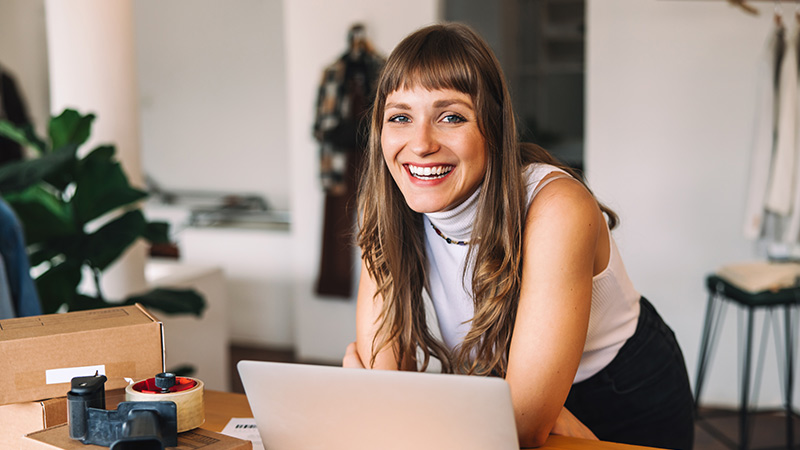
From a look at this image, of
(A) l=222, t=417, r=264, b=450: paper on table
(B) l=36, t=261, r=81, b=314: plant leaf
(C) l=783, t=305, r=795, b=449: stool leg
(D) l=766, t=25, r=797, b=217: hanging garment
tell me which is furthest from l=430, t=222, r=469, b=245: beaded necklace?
(D) l=766, t=25, r=797, b=217: hanging garment

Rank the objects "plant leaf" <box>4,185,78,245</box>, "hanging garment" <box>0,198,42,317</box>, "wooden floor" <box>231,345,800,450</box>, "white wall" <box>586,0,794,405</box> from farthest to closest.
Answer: "white wall" <box>586,0,794,405</box>
"wooden floor" <box>231,345,800,450</box>
"plant leaf" <box>4,185,78,245</box>
"hanging garment" <box>0,198,42,317</box>

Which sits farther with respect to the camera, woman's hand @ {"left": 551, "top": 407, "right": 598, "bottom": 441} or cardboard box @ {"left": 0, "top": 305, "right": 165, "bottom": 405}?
woman's hand @ {"left": 551, "top": 407, "right": 598, "bottom": 441}

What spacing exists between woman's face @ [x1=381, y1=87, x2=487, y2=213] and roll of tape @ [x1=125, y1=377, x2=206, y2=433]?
0.50m

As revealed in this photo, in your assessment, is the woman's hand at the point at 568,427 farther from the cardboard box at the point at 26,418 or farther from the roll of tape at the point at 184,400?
the cardboard box at the point at 26,418

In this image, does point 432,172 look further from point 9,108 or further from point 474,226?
point 9,108

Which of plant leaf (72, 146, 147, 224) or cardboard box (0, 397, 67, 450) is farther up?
plant leaf (72, 146, 147, 224)

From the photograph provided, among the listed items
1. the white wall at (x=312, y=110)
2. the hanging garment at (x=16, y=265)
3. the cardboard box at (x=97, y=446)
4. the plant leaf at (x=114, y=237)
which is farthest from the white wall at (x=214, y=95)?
the cardboard box at (x=97, y=446)

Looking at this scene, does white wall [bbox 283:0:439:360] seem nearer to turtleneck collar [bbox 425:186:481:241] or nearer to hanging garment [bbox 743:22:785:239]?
hanging garment [bbox 743:22:785:239]

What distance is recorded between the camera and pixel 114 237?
7.11 ft

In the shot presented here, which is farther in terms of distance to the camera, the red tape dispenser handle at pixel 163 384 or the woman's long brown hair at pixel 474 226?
the woman's long brown hair at pixel 474 226

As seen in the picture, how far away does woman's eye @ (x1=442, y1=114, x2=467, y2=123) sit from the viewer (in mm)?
1269

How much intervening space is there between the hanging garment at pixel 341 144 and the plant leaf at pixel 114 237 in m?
1.69

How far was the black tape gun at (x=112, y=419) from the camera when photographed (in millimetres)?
893

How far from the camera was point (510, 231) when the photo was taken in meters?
1.28
